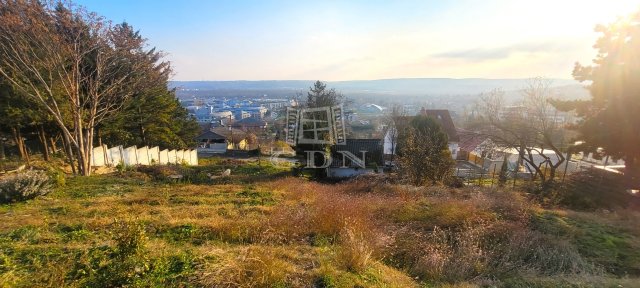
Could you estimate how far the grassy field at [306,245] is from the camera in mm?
3850

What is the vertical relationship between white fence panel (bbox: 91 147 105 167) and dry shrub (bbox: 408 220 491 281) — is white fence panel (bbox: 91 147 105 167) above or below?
below

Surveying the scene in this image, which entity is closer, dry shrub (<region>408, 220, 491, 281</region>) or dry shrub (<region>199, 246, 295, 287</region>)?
dry shrub (<region>199, 246, 295, 287</region>)

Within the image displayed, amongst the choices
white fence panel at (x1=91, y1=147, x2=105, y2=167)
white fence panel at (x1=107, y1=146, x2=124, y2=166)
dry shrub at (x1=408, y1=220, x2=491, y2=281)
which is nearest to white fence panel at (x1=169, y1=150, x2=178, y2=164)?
white fence panel at (x1=107, y1=146, x2=124, y2=166)

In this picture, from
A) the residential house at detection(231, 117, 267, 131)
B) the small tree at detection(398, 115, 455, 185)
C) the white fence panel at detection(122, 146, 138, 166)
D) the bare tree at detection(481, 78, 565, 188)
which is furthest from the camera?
the residential house at detection(231, 117, 267, 131)

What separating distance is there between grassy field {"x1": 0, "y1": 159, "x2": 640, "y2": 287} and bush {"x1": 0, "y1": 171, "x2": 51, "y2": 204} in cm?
27

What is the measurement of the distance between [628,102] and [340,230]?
483 inches

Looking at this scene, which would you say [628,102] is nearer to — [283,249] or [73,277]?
→ [283,249]

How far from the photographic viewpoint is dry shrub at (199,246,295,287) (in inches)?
144

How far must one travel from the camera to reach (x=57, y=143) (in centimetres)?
2270

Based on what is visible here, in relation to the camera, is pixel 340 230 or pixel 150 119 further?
pixel 150 119

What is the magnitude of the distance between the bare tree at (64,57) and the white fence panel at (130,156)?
3051mm

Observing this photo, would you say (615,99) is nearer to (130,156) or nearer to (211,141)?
(130,156)

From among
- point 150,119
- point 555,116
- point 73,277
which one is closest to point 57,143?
point 150,119

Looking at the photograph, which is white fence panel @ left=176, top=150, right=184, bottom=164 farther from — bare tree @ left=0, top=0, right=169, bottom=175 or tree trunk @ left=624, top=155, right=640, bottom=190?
tree trunk @ left=624, top=155, right=640, bottom=190
